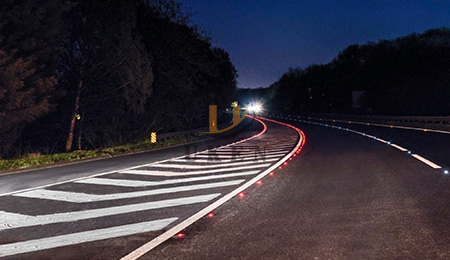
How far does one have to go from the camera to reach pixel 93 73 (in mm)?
24891

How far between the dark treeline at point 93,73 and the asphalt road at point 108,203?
6540 mm

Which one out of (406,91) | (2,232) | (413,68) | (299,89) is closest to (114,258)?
(2,232)

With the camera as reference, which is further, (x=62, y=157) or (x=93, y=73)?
(x=93, y=73)

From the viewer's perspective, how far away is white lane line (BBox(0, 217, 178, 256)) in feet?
18.2

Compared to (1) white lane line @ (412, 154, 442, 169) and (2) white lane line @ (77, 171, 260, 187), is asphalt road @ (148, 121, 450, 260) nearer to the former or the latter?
(1) white lane line @ (412, 154, 442, 169)

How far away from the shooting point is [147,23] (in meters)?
30.5

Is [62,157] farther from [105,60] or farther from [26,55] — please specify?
[105,60]

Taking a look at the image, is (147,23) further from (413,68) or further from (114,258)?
(413,68)

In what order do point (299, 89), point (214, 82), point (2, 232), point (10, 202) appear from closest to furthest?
point (2, 232)
point (10, 202)
point (214, 82)
point (299, 89)

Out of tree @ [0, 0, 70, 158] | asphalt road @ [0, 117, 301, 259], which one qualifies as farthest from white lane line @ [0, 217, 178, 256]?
tree @ [0, 0, 70, 158]

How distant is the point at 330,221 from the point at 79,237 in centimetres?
380

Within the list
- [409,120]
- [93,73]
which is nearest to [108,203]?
[93,73]

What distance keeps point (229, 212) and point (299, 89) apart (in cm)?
12343

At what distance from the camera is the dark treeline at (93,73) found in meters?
18.3
